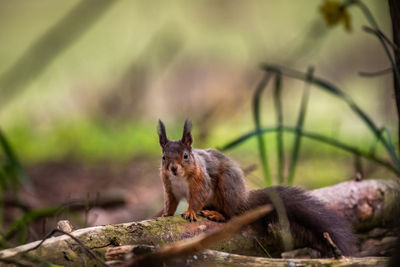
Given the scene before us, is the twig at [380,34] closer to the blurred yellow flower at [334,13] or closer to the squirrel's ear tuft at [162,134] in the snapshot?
the blurred yellow flower at [334,13]

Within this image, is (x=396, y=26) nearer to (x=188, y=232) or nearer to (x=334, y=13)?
(x=334, y=13)

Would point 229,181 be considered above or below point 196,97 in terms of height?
below

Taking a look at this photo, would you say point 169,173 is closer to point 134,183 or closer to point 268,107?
point 134,183

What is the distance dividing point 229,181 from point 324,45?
253 inches

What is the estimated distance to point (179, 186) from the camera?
240 cm

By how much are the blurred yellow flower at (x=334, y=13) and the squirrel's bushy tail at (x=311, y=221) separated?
2.50ft

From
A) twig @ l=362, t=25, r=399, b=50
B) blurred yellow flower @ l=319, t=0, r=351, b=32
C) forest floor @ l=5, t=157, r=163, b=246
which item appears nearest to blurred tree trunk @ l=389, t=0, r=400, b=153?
twig @ l=362, t=25, r=399, b=50

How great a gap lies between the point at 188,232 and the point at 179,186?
39 centimetres

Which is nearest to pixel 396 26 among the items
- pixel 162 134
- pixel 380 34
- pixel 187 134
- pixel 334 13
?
pixel 380 34

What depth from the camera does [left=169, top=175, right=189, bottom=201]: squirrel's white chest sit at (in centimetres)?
238

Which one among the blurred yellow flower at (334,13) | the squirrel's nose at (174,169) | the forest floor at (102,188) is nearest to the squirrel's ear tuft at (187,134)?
the squirrel's nose at (174,169)

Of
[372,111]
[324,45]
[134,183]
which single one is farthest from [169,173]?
[324,45]

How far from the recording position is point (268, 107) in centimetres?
723

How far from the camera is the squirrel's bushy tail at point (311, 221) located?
2098 mm
